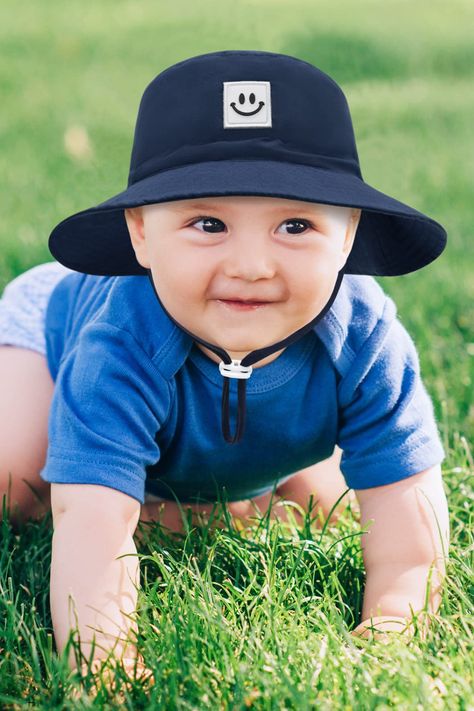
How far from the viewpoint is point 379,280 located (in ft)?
12.9

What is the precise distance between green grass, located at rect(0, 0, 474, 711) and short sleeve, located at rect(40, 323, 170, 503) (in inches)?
8.0

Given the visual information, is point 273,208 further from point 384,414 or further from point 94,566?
point 94,566

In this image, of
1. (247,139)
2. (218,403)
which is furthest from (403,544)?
(247,139)

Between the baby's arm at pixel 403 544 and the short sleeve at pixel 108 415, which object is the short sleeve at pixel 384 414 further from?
the short sleeve at pixel 108 415

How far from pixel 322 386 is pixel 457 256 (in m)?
2.48

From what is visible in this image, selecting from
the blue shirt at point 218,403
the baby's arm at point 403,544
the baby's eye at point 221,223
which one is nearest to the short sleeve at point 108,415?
the blue shirt at point 218,403

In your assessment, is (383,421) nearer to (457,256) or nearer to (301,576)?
(301,576)

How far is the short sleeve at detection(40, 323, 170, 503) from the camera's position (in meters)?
1.90

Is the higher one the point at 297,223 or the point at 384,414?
the point at 297,223

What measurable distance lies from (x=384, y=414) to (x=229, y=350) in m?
0.39

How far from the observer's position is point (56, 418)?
1979mm

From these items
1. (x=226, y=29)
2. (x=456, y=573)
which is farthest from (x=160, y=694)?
(x=226, y=29)

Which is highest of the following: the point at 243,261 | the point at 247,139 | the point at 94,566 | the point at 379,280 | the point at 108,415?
the point at 379,280

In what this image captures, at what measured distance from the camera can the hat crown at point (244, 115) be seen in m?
1.74
